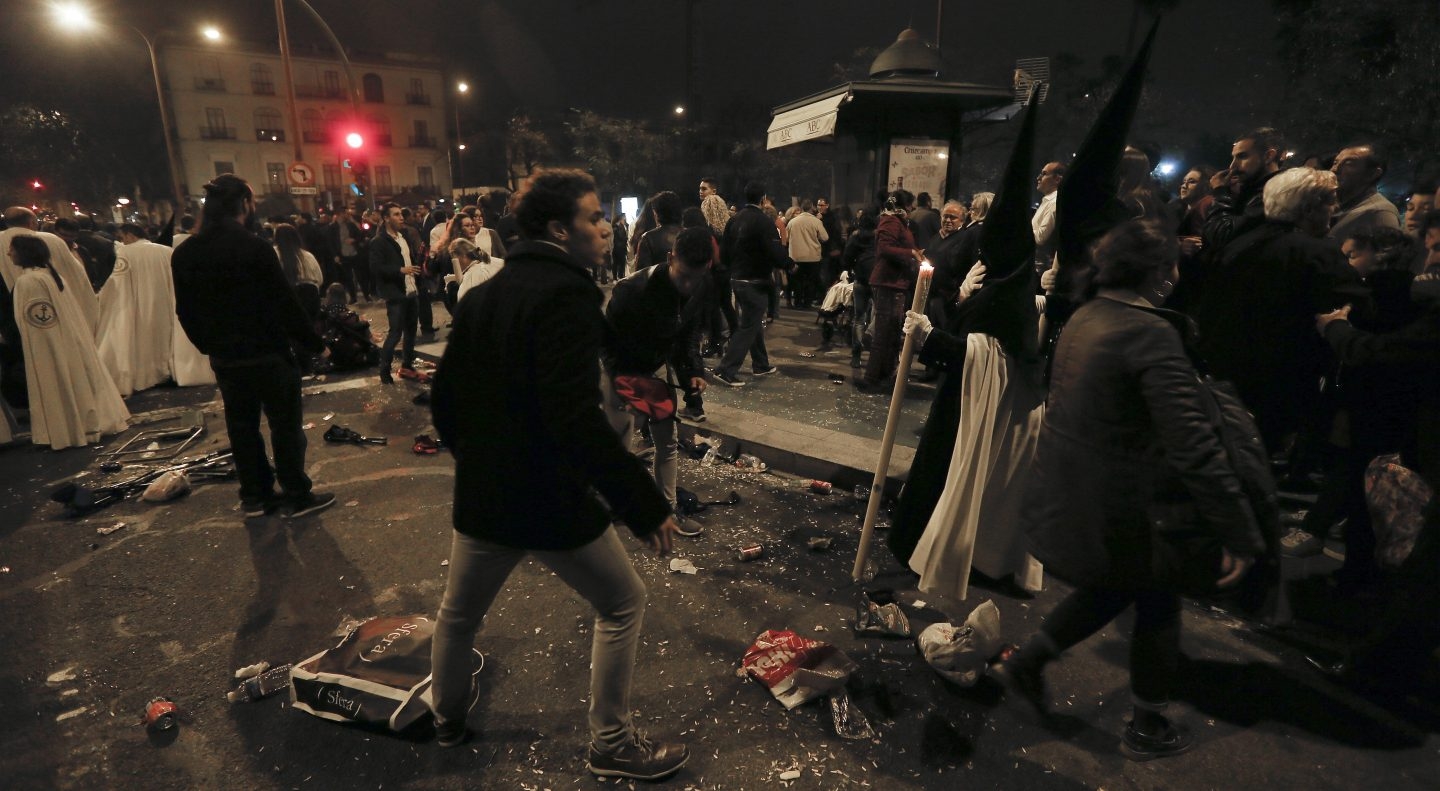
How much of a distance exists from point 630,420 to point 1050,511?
7.63 feet

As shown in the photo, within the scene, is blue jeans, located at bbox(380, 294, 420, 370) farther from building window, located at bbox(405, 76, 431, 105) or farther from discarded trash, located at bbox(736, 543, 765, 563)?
building window, located at bbox(405, 76, 431, 105)

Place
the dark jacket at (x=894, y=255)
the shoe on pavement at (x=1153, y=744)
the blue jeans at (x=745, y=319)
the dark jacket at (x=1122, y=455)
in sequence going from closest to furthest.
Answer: the dark jacket at (x=1122, y=455)
the shoe on pavement at (x=1153, y=744)
the dark jacket at (x=894, y=255)
the blue jeans at (x=745, y=319)

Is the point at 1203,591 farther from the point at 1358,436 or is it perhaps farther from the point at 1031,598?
the point at 1358,436

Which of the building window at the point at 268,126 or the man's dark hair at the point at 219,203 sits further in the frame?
the building window at the point at 268,126

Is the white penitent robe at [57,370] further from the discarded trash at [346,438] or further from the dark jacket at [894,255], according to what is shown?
the dark jacket at [894,255]

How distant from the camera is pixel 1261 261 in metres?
3.91

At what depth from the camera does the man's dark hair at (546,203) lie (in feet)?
7.03

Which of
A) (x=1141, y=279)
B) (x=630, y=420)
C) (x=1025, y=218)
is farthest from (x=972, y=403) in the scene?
(x=630, y=420)

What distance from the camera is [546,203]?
214 cm

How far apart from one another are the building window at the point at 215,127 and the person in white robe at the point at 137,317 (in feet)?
181

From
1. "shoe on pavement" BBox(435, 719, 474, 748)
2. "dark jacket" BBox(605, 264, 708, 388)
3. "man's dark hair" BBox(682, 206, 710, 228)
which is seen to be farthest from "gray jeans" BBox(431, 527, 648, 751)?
"man's dark hair" BBox(682, 206, 710, 228)

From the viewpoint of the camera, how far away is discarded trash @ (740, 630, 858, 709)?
2.87 metres

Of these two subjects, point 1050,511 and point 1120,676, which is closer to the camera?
point 1050,511

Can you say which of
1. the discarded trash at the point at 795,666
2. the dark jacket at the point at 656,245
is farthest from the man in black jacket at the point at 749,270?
the discarded trash at the point at 795,666
